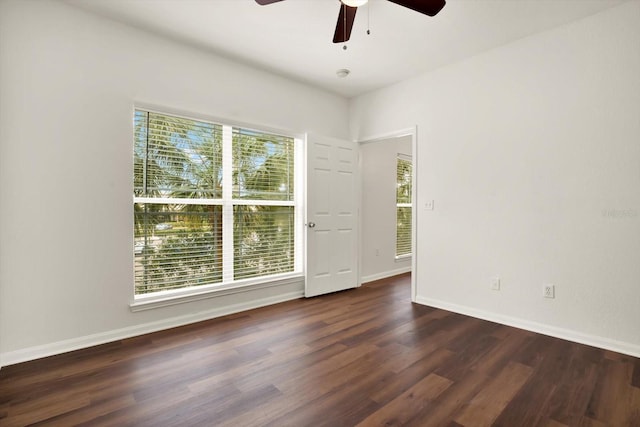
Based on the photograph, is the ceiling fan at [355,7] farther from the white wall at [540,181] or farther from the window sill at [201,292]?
the window sill at [201,292]

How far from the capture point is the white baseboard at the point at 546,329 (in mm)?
2502

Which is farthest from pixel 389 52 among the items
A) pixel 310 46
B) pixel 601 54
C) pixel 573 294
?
pixel 573 294

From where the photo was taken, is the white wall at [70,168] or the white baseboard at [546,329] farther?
the white baseboard at [546,329]

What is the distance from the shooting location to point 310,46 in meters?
3.15

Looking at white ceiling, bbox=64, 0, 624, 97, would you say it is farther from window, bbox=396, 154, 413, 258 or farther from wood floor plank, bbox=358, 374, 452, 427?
wood floor plank, bbox=358, 374, 452, 427

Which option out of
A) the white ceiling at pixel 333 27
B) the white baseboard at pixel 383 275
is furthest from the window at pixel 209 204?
the white baseboard at pixel 383 275

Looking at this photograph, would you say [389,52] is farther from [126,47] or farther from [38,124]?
[38,124]

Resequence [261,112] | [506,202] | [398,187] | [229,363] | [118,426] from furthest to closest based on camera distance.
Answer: [398,187]
[261,112]
[506,202]
[229,363]
[118,426]

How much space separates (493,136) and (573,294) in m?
1.60

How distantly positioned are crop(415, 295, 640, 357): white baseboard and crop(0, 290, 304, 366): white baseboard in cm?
200

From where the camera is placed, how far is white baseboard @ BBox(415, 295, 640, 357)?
2502 mm

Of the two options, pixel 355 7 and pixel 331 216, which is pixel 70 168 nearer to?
pixel 355 7

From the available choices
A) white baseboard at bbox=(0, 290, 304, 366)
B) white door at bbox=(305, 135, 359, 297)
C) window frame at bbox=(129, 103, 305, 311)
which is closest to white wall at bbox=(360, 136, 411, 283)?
white door at bbox=(305, 135, 359, 297)

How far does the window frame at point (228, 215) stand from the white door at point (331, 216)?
0.54 feet
